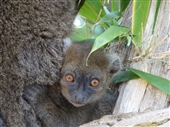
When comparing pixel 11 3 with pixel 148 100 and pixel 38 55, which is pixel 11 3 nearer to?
pixel 38 55

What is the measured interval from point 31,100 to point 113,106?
0.78 metres

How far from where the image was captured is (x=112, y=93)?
3.50m

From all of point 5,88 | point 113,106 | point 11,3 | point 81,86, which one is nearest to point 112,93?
point 113,106

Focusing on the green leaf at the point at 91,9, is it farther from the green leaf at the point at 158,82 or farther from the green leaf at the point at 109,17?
the green leaf at the point at 158,82

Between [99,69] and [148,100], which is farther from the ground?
[99,69]

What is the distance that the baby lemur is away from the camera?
10.6 feet

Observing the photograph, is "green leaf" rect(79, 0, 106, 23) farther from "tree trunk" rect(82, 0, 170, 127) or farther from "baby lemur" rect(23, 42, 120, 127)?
"tree trunk" rect(82, 0, 170, 127)

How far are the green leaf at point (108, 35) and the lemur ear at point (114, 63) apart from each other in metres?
0.43

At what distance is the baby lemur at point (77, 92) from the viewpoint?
323cm

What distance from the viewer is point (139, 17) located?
297 cm

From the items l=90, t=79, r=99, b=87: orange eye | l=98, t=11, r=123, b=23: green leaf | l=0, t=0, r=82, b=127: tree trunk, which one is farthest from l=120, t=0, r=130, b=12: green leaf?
l=90, t=79, r=99, b=87: orange eye

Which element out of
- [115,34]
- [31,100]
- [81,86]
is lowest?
[31,100]

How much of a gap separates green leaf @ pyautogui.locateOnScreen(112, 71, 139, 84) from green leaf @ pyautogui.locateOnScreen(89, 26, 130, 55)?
1.24ft

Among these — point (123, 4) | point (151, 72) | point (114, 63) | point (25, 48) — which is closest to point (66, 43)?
point (25, 48)
